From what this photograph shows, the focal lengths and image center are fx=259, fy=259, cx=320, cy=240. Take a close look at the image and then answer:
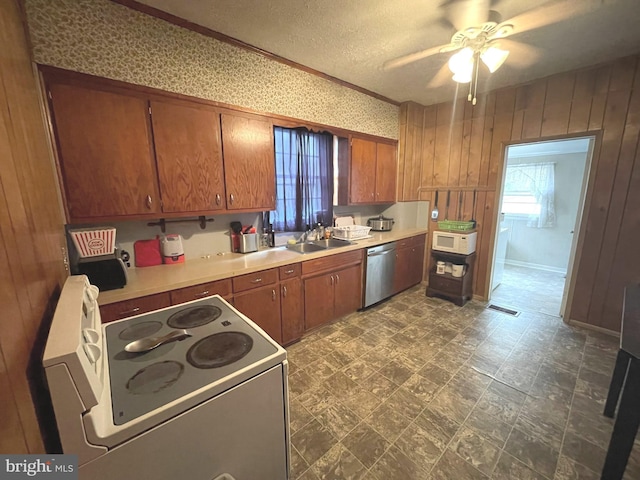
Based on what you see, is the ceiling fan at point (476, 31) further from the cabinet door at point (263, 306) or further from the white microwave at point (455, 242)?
the cabinet door at point (263, 306)

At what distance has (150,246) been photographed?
2178mm

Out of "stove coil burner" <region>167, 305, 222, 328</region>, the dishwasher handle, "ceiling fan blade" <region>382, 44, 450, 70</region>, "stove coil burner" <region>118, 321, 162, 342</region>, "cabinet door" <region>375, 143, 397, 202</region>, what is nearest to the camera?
"stove coil burner" <region>118, 321, 162, 342</region>

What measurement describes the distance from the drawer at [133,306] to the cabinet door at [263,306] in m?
0.53

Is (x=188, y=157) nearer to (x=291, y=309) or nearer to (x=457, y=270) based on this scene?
(x=291, y=309)

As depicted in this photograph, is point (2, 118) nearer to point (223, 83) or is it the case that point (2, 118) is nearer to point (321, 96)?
point (223, 83)

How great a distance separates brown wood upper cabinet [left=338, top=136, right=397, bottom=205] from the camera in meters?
3.28

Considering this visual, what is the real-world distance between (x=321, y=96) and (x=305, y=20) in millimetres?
936

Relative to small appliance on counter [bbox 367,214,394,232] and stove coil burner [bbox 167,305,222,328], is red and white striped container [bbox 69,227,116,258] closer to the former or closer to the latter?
stove coil burner [bbox 167,305,222,328]

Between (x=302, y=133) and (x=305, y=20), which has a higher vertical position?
(x=305, y=20)

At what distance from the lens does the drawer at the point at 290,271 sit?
2430 mm

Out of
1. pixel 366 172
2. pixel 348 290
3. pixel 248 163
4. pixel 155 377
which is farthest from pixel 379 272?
pixel 155 377

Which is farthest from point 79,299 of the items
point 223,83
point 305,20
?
point 305,20

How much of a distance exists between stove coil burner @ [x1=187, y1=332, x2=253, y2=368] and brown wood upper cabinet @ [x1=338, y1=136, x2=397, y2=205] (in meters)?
2.47

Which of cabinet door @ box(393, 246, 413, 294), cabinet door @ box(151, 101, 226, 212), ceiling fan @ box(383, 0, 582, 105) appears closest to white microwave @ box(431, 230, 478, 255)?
cabinet door @ box(393, 246, 413, 294)
